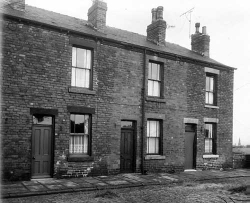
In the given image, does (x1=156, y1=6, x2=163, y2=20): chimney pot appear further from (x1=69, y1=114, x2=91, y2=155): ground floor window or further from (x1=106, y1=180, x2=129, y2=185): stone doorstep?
(x1=106, y1=180, x2=129, y2=185): stone doorstep

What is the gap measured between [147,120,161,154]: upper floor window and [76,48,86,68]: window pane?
179 inches

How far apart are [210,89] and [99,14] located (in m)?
7.96

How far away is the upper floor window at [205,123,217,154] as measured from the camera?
57.3ft

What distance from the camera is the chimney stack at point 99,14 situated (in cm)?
1486

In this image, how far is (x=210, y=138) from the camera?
57.7 ft

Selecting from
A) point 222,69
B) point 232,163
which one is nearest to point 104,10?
point 222,69

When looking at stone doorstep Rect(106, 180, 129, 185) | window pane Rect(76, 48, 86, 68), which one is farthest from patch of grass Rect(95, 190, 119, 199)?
window pane Rect(76, 48, 86, 68)

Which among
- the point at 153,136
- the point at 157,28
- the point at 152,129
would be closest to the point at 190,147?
the point at 153,136

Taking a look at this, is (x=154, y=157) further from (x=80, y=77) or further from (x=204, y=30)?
(x=204, y=30)

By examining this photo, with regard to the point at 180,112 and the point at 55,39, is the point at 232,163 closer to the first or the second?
the point at 180,112

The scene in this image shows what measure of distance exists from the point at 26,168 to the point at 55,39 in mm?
5340

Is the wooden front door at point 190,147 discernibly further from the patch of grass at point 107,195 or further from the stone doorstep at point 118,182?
the patch of grass at point 107,195

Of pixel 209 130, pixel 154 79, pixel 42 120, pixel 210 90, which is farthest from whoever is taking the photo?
pixel 210 90

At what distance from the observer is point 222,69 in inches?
718
